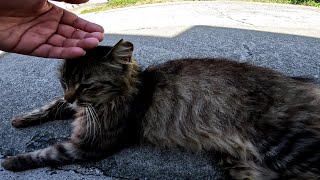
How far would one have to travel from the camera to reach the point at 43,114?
3096 millimetres

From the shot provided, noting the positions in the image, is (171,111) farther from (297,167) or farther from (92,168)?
(297,167)

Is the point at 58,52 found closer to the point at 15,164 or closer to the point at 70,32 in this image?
the point at 70,32

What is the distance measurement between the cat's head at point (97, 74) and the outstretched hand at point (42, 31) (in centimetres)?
8

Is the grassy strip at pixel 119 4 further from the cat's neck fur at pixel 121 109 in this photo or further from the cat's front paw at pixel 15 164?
the cat's front paw at pixel 15 164

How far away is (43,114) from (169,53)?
1483 mm

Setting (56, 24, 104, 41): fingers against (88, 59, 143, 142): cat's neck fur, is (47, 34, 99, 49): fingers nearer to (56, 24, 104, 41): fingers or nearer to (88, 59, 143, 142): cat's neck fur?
(56, 24, 104, 41): fingers

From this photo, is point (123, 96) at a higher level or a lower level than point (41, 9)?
lower

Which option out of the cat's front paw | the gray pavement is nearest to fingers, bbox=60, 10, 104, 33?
the gray pavement

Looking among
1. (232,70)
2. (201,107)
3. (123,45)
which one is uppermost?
(123,45)

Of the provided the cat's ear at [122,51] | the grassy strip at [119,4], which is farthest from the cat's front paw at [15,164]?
the grassy strip at [119,4]

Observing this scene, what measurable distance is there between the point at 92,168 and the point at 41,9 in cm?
118

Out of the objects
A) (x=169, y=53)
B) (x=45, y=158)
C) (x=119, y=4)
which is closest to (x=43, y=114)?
(x=45, y=158)

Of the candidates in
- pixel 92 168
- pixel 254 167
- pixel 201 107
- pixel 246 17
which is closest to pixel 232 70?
pixel 201 107

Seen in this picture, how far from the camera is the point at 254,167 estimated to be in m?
2.53
